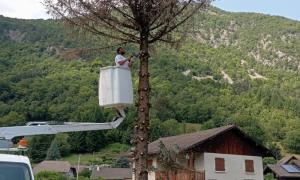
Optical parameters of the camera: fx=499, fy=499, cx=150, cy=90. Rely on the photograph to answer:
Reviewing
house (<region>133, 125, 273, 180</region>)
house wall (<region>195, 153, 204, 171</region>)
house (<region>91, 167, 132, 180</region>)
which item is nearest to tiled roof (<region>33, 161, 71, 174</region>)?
house (<region>91, 167, 132, 180</region>)

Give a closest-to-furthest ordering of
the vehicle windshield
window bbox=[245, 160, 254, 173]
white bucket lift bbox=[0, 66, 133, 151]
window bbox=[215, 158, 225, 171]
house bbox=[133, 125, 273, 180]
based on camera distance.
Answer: the vehicle windshield
white bucket lift bbox=[0, 66, 133, 151]
house bbox=[133, 125, 273, 180]
window bbox=[215, 158, 225, 171]
window bbox=[245, 160, 254, 173]

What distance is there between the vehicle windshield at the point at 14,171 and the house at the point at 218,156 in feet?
96.9

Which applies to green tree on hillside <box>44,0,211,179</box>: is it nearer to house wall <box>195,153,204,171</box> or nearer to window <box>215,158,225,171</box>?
house wall <box>195,153,204,171</box>

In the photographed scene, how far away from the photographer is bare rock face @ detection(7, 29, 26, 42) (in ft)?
486

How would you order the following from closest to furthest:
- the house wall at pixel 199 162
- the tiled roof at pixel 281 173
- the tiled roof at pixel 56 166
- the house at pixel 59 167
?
1. the house wall at pixel 199 162
2. the tiled roof at pixel 281 173
3. the house at pixel 59 167
4. the tiled roof at pixel 56 166

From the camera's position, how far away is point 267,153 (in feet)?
150

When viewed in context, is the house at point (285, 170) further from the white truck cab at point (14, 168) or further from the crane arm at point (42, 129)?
the white truck cab at point (14, 168)

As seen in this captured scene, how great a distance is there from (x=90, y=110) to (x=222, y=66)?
94976 millimetres

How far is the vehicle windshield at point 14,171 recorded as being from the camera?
7527mm

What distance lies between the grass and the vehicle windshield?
10533cm

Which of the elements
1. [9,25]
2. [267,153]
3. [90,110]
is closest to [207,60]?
[9,25]

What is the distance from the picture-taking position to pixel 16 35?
511ft

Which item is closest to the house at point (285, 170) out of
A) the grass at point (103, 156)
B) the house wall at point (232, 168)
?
the house wall at point (232, 168)

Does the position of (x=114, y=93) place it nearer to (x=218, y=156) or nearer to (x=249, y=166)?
(x=218, y=156)
